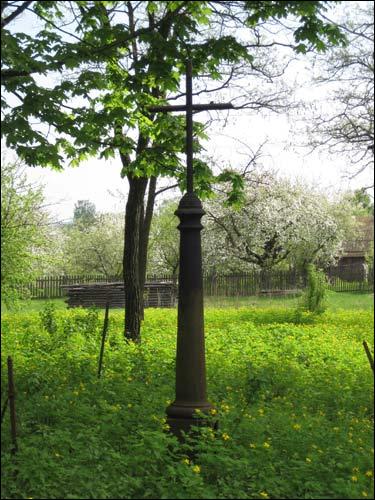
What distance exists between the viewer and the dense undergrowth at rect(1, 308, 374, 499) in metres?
5.07

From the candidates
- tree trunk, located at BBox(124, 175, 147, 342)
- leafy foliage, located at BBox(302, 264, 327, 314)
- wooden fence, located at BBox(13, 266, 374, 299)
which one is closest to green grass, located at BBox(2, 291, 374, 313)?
wooden fence, located at BBox(13, 266, 374, 299)

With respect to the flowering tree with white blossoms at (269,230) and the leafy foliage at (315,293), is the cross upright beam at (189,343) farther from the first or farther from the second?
the flowering tree with white blossoms at (269,230)

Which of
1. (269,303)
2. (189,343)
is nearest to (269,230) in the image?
(269,303)

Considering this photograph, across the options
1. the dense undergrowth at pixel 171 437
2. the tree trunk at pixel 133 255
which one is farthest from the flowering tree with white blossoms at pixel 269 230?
the dense undergrowth at pixel 171 437

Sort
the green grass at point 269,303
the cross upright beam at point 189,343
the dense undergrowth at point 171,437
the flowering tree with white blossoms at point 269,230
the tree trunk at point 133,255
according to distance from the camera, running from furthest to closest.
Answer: the flowering tree with white blossoms at point 269,230 → the green grass at point 269,303 → the tree trunk at point 133,255 → the cross upright beam at point 189,343 → the dense undergrowth at point 171,437

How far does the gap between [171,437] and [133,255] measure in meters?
6.47

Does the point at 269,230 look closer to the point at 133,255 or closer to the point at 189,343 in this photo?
the point at 133,255

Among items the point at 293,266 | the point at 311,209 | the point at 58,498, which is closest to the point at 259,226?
the point at 311,209

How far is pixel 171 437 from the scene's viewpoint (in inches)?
250

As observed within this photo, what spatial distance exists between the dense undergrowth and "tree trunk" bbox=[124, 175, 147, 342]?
0.48m

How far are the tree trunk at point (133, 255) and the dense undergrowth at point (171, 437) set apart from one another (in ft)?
1.59

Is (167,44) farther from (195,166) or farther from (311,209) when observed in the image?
(311,209)

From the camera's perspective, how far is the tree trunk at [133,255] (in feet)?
40.8

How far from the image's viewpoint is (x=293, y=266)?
44.2 meters
